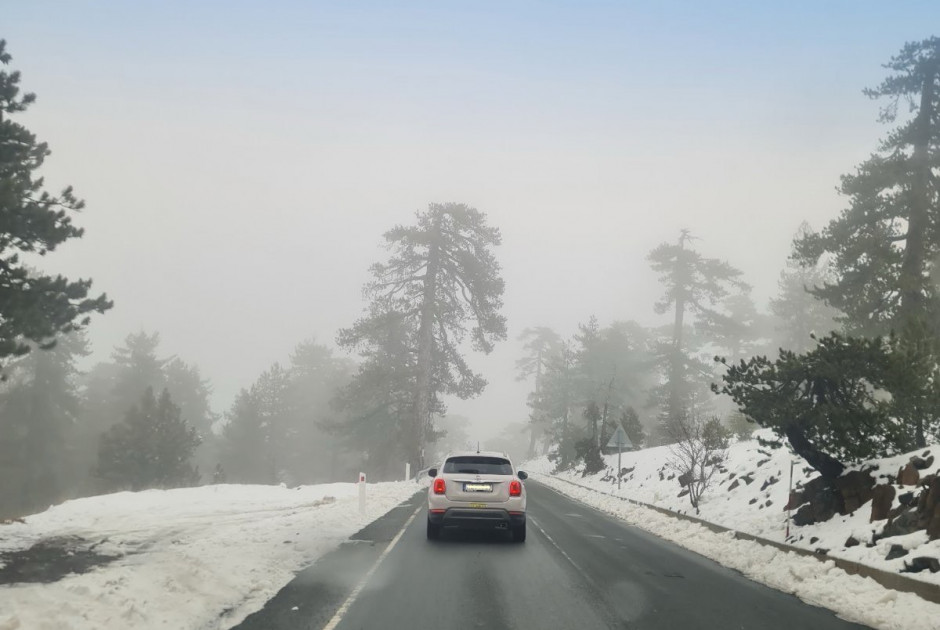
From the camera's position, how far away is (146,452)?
142 feet

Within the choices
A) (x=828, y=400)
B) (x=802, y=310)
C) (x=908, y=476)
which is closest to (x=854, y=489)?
(x=908, y=476)

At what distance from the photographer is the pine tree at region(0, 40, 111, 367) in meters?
16.0

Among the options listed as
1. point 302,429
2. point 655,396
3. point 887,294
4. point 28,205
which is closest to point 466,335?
point 655,396

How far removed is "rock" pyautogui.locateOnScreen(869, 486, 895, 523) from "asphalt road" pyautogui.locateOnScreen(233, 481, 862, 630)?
2573mm

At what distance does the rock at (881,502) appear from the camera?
10508 mm

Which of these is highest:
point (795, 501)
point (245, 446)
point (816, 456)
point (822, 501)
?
point (816, 456)

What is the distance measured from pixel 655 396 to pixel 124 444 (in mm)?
39016

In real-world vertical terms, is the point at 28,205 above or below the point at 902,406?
above

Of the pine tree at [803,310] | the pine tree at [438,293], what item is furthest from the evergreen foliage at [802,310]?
the pine tree at [438,293]

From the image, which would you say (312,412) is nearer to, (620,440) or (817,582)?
(620,440)

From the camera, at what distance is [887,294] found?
24.0 m

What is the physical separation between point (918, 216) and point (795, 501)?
50.1ft

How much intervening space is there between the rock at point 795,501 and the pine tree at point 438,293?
26.9 m

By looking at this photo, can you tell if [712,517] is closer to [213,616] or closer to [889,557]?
[889,557]
